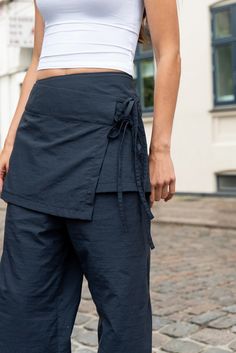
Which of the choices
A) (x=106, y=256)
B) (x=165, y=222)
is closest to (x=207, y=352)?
(x=106, y=256)

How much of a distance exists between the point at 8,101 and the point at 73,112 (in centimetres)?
1580

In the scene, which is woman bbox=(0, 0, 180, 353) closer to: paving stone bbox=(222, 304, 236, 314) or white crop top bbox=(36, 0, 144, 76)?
white crop top bbox=(36, 0, 144, 76)

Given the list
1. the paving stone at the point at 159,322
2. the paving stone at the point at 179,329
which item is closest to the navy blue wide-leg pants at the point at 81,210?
the paving stone at the point at 179,329

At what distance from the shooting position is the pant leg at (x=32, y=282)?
70.4 inches

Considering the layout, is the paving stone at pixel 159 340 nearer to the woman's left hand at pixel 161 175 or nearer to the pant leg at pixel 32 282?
the pant leg at pixel 32 282

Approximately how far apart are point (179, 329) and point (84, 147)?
2088mm

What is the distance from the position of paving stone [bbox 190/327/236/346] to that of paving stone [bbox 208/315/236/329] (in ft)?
0.25

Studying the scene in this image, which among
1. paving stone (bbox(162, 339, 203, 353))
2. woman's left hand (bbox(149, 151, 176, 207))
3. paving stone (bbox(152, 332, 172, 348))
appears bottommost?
paving stone (bbox(152, 332, 172, 348))

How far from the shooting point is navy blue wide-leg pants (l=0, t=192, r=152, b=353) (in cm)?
174

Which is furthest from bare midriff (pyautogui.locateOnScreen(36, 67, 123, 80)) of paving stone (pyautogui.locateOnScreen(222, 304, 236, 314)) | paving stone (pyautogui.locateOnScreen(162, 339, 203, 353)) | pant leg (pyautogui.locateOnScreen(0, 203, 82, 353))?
paving stone (pyautogui.locateOnScreen(222, 304, 236, 314))

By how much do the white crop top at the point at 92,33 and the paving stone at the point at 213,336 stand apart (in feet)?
6.45

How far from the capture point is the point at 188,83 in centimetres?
1187

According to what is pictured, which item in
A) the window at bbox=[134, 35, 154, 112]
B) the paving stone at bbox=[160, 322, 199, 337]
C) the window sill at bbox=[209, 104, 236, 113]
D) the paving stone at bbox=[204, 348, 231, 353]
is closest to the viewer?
the paving stone at bbox=[204, 348, 231, 353]

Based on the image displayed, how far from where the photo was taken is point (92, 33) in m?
1.79
